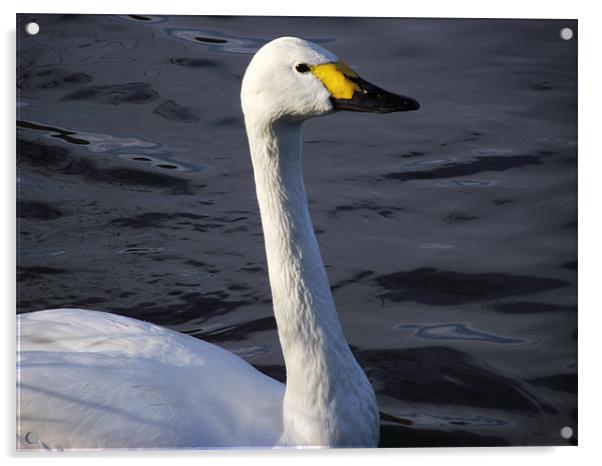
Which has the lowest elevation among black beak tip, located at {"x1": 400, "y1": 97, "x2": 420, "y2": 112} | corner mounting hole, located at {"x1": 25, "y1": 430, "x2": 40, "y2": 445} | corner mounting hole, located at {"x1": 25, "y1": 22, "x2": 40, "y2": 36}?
corner mounting hole, located at {"x1": 25, "y1": 430, "x2": 40, "y2": 445}

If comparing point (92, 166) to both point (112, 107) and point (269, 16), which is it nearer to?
point (112, 107)

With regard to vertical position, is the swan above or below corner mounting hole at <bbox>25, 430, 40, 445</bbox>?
above

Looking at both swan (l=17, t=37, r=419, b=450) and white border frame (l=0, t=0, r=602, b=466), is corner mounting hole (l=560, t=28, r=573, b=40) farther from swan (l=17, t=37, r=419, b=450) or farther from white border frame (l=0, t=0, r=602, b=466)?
swan (l=17, t=37, r=419, b=450)

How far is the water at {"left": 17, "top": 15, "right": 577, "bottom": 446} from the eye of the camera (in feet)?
10.2

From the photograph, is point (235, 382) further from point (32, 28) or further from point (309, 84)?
point (32, 28)

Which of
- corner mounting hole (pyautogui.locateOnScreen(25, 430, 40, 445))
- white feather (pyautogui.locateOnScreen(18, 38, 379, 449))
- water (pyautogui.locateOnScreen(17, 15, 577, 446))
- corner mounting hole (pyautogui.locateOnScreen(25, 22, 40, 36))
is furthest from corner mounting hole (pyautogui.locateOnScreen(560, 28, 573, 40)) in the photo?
corner mounting hole (pyautogui.locateOnScreen(25, 430, 40, 445))

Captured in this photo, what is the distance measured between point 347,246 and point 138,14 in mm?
907

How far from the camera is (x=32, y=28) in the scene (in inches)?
119

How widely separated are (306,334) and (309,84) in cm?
63

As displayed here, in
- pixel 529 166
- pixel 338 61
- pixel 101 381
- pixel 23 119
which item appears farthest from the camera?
pixel 529 166

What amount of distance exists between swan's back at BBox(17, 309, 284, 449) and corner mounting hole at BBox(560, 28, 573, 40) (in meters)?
1.23

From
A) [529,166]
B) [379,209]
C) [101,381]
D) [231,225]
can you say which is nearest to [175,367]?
[101,381]

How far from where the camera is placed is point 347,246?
3430mm

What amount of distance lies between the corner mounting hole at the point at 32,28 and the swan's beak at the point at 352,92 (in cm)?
85
